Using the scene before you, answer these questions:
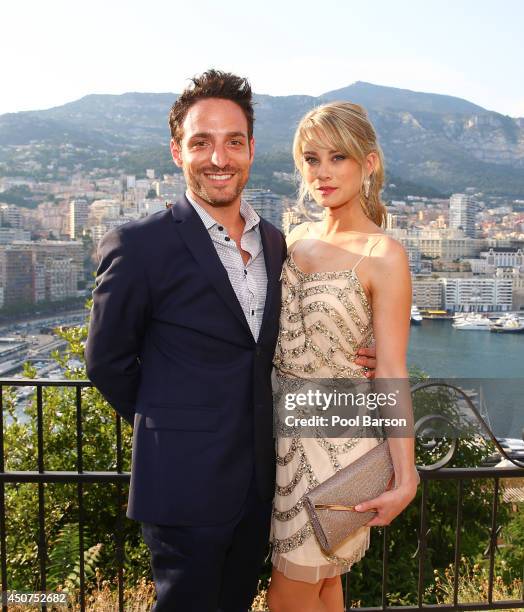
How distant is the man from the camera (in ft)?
4.27

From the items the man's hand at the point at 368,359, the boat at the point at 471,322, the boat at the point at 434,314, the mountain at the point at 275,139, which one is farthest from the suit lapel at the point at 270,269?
the mountain at the point at 275,139

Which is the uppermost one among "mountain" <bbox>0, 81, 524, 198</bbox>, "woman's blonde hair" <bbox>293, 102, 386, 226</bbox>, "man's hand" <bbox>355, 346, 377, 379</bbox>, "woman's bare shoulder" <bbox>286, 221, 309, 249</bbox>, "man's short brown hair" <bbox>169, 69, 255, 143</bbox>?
"mountain" <bbox>0, 81, 524, 198</bbox>

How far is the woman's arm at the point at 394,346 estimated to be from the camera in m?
1.37

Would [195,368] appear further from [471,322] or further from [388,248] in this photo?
[471,322]

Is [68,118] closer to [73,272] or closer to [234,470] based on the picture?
[73,272]

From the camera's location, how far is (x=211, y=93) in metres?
1.42

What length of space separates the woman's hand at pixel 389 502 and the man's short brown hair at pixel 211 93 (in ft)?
2.86

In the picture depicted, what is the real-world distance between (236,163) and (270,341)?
404 mm

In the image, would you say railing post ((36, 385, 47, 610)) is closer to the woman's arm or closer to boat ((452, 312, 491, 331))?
the woman's arm

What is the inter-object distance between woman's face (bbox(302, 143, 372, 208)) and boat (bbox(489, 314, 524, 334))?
4506 centimetres

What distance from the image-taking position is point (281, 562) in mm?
1456

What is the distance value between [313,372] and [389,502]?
0.32 m

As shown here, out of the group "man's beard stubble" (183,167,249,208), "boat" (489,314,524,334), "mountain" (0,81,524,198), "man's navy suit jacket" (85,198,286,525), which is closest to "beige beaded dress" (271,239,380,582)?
"man's navy suit jacket" (85,198,286,525)

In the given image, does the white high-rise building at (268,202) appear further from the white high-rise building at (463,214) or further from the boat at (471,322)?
the white high-rise building at (463,214)
